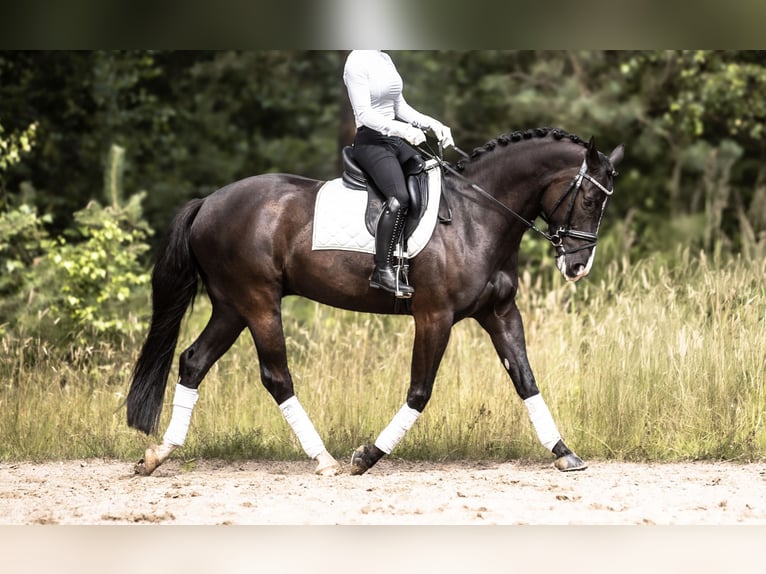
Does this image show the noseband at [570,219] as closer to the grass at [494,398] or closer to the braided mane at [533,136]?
the braided mane at [533,136]

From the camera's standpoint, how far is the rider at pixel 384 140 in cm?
677

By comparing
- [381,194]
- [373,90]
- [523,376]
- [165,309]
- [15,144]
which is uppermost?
[15,144]

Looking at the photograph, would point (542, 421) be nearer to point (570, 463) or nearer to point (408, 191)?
point (570, 463)

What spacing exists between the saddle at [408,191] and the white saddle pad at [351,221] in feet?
0.10

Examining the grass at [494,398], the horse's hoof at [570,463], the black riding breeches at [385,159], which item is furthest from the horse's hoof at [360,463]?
the black riding breeches at [385,159]

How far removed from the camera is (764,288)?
9.00 metres

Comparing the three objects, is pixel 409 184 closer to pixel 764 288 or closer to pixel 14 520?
pixel 14 520

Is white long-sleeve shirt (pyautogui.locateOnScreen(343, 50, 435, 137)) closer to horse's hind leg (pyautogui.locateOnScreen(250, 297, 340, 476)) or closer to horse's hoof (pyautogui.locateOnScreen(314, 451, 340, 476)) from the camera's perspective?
horse's hind leg (pyautogui.locateOnScreen(250, 297, 340, 476))

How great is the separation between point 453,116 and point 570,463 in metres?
9.69

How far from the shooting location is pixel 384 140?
22.9 feet

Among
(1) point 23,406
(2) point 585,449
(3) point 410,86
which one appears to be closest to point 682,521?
(2) point 585,449

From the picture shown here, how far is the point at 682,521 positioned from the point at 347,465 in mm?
2379

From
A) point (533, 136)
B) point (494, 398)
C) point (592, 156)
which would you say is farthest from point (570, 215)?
point (494, 398)
